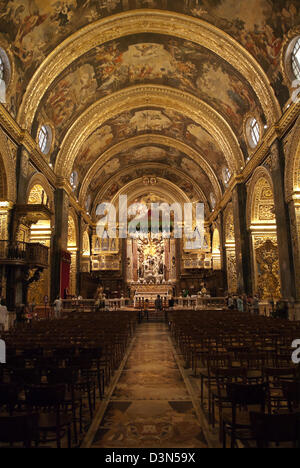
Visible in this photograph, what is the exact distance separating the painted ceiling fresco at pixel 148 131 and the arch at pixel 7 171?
9788 millimetres

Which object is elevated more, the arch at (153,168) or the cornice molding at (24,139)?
the arch at (153,168)

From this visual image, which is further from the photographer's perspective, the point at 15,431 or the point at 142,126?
the point at 142,126

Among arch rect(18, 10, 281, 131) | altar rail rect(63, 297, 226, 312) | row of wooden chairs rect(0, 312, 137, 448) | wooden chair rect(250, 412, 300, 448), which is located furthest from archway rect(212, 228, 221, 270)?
wooden chair rect(250, 412, 300, 448)

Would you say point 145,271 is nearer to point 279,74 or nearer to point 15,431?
point 279,74

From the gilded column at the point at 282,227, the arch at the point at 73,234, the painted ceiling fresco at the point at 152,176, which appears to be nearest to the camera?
the gilded column at the point at 282,227

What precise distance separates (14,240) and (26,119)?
608 cm

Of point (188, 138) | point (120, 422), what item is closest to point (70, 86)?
point (188, 138)

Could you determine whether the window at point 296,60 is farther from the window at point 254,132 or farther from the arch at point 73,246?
the arch at point 73,246

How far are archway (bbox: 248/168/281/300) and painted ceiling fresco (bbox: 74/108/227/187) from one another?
5909 millimetres

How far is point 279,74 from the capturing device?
48.1 feet

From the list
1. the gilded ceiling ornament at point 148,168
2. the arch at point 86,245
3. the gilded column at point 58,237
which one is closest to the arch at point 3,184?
the gilded column at point 58,237

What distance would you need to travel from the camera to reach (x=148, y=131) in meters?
27.2

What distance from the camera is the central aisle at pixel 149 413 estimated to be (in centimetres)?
379

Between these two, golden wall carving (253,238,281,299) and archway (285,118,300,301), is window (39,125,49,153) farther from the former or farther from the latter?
golden wall carving (253,238,281,299)
